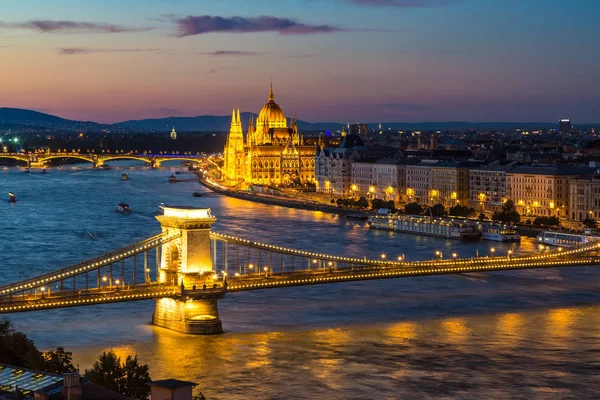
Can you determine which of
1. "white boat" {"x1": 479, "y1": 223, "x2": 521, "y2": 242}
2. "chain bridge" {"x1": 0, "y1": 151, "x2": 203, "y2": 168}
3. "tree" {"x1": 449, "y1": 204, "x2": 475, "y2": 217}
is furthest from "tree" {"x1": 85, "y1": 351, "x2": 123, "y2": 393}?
"chain bridge" {"x1": 0, "y1": 151, "x2": 203, "y2": 168}

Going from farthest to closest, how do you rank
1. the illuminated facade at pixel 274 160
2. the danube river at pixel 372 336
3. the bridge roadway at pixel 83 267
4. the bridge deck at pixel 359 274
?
the illuminated facade at pixel 274 160 → the bridge deck at pixel 359 274 → the bridge roadway at pixel 83 267 → the danube river at pixel 372 336

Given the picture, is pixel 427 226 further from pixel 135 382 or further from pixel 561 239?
pixel 135 382

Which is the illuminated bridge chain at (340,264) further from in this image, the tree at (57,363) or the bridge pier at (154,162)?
the bridge pier at (154,162)

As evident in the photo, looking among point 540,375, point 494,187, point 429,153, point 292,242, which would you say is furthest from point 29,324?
point 429,153

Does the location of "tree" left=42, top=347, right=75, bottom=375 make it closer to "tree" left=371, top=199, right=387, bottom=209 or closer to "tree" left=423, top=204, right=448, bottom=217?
"tree" left=423, top=204, right=448, bottom=217

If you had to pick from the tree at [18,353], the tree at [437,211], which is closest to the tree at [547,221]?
the tree at [437,211]
